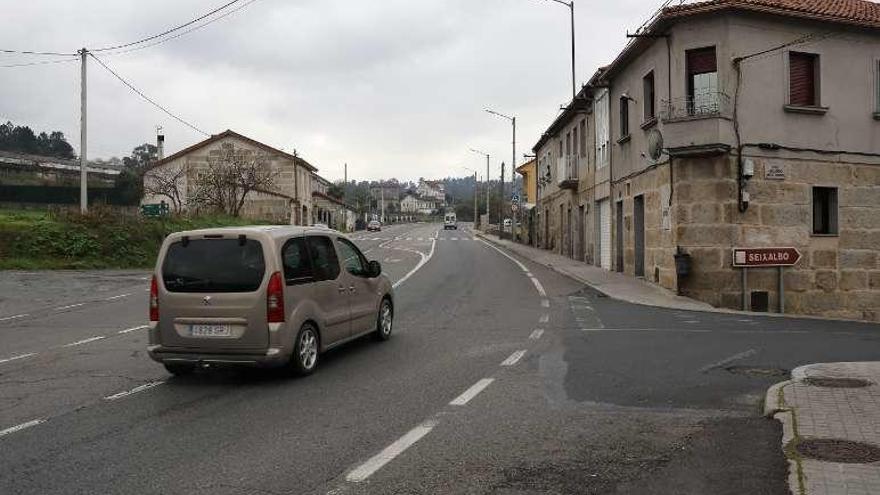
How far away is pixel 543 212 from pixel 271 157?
2955cm

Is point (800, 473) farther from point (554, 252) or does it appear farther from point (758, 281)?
point (554, 252)

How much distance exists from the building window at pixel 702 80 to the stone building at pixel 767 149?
0.02m

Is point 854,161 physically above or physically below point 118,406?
above

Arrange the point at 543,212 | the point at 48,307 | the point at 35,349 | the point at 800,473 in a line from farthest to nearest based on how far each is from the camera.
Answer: the point at 543,212
the point at 48,307
the point at 35,349
the point at 800,473

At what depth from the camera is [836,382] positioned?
24.3 feet

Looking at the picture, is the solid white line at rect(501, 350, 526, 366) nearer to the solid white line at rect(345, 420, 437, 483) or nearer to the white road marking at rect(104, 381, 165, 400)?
the solid white line at rect(345, 420, 437, 483)

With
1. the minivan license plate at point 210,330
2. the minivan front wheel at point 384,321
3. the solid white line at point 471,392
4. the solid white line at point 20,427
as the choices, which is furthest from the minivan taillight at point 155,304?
the solid white line at point 471,392

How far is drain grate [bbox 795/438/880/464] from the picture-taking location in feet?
16.0

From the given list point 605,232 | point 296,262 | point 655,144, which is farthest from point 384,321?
point 605,232

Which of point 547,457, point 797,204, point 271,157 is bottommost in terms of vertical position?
point 547,457

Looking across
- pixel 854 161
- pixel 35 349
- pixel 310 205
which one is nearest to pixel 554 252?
pixel 854 161

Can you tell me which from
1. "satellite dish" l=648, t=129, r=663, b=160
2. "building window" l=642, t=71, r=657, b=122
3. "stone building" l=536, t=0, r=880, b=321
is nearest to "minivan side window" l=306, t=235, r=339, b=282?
"stone building" l=536, t=0, r=880, b=321

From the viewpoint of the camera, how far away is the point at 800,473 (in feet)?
15.0

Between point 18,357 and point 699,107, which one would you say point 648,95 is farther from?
point 18,357
